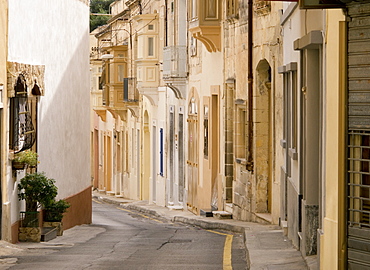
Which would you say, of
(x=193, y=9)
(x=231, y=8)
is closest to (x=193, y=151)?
(x=193, y=9)

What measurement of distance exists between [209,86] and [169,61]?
16.6 feet

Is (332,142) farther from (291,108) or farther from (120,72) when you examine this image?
(120,72)

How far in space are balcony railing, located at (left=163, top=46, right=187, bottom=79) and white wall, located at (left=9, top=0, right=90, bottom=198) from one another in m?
5.74

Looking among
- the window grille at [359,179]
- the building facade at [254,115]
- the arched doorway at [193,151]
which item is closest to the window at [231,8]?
the building facade at [254,115]

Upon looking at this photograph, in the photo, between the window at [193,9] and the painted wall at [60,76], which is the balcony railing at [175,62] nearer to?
the window at [193,9]

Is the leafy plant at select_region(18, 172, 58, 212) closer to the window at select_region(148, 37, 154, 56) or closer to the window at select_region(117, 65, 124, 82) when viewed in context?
the window at select_region(148, 37, 154, 56)

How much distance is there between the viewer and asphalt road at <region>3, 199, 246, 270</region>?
1278 centimetres

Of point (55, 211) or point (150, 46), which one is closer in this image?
point (55, 211)

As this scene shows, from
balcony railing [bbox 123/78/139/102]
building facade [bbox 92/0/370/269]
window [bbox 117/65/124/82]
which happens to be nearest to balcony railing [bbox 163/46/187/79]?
building facade [bbox 92/0/370/269]

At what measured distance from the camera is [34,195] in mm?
17484

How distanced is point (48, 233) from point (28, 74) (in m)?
3.25

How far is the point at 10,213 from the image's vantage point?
642 inches

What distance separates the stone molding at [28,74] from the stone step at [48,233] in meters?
2.84

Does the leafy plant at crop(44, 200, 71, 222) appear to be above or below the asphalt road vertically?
above
